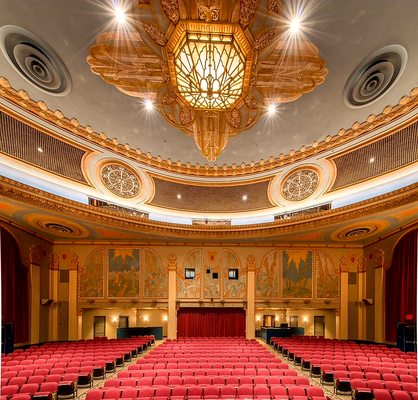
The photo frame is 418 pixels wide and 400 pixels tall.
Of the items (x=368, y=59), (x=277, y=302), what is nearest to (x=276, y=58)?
(x=368, y=59)

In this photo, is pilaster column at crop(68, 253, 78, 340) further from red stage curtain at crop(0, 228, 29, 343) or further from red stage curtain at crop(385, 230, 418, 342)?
red stage curtain at crop(385, 230, 418, 342)

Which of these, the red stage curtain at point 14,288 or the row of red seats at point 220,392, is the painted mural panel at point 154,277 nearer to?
the red stage curtain at point 14,288

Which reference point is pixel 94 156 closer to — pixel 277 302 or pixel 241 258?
pixel 241 258

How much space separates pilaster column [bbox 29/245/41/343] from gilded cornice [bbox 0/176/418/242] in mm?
5132

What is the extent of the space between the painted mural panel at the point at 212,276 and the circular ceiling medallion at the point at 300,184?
6352 mm

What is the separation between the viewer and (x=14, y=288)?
16.1m

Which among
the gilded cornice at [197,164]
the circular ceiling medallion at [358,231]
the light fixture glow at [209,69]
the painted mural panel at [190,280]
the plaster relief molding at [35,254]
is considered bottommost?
the painted mural panel at [190,280]

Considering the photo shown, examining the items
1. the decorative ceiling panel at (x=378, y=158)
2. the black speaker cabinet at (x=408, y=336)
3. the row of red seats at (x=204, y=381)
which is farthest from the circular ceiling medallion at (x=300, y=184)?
the row of red seats at (x=204, y=381)

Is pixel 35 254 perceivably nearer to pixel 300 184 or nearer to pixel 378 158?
pixel 300 184

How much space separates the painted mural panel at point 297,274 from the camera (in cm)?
2077

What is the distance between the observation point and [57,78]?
11.1m

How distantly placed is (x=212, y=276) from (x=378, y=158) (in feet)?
39.8

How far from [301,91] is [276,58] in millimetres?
2076

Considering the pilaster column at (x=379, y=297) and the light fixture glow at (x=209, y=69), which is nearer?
the light fixture glow at (x=209, y=69)
